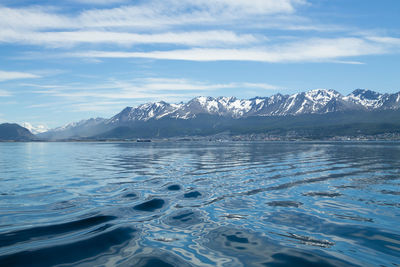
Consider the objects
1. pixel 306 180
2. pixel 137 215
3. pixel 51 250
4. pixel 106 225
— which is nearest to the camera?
pixel 51 250

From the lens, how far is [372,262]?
1190 centimetres

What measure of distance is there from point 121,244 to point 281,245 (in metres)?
7.26

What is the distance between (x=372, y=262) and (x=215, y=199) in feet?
43.1

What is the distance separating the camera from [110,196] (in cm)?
2486

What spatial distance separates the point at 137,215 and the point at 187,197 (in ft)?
21.1

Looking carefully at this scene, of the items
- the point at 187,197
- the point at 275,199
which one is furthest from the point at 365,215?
the point at 187,197

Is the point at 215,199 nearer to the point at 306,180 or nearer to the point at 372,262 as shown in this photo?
the point at 372,262

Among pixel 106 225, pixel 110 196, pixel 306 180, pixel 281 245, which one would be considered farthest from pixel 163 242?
pixel 306 180

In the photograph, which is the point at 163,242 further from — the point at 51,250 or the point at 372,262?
the point at 372,262

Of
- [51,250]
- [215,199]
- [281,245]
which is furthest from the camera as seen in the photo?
[215,199]

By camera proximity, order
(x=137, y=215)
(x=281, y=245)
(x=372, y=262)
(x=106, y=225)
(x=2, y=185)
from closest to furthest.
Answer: (x=372, y=262)
(x=281, y=245)
(x=106, y=225)
(x=137, y=215)
(x=2, y=185)

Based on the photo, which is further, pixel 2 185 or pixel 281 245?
pixel 2 185

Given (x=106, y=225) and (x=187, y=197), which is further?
(x=187, y=197)

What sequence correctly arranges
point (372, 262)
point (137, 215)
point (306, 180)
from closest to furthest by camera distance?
1. point (372, 262)
2. point (137, 215)
3. point (306, 180)
